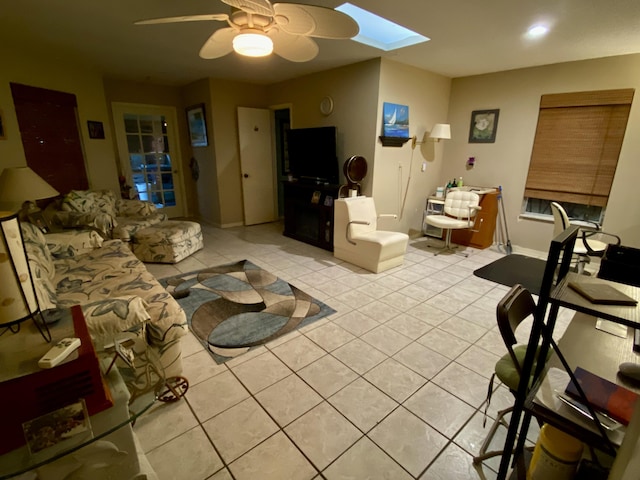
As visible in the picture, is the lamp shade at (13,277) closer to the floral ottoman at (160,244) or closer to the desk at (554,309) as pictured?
the desk at (554,309)

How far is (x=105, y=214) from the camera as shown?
3.55 meters

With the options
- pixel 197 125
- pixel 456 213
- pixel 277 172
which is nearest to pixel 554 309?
pixel 456 213

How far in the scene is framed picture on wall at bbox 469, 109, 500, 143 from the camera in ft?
14.3

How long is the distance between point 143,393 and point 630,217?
4875mm

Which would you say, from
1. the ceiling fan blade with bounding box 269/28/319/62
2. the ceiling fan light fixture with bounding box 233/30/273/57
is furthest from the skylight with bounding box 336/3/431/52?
the ceiling fan light fixture with bounding box 233/30/273/57

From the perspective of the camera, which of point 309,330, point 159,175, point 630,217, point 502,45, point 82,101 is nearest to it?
point 309,330

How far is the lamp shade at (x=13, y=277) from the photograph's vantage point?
97 centimetres

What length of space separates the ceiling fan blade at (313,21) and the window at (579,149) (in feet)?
11.0

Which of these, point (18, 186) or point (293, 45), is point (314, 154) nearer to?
point (293, 45)

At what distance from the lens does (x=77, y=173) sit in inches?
165

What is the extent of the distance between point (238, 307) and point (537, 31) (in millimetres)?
3609

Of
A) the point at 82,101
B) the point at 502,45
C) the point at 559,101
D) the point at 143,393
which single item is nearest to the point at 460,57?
the point at 502,45

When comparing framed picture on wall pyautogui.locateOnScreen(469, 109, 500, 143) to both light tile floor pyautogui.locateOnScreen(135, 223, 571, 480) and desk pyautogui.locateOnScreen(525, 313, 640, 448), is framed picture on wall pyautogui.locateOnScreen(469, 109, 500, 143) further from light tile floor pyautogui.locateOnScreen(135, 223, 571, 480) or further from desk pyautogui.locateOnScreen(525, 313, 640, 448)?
desk pyautogui.locateOnScreen(525, 313, 640, 448)

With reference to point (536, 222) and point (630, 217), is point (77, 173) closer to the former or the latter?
point (536, 222)
